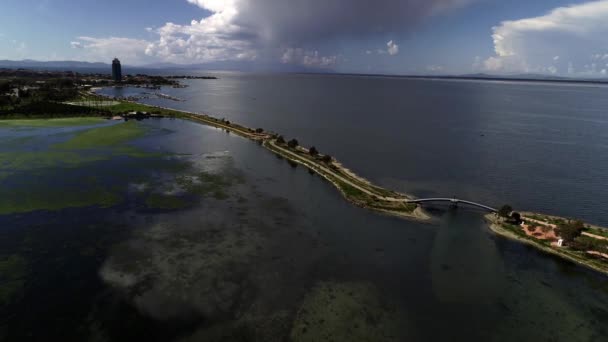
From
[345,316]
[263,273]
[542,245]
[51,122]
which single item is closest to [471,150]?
[542,245]

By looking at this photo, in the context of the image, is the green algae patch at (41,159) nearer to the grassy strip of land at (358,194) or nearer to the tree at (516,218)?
the grassy strip of land at (358,194)

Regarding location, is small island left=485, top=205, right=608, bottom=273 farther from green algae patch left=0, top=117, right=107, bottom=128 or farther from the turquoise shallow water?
green algae patch left=0, top=117, right=107, bottom=128

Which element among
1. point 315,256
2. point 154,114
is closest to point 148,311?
point 315,256

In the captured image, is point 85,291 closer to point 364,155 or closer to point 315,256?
point 315,256

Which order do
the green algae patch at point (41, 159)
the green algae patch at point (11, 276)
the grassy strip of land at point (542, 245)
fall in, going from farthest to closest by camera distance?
the green algae patch at point (41, 159) → the grassy strip of land at point (542, 245) → the green algae patch at point (11, 276)

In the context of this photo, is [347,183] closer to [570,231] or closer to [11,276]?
[570,231]

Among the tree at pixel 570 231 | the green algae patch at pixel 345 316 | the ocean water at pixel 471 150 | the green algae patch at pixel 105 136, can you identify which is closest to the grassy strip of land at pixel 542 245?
the tree at pixel 570 231
